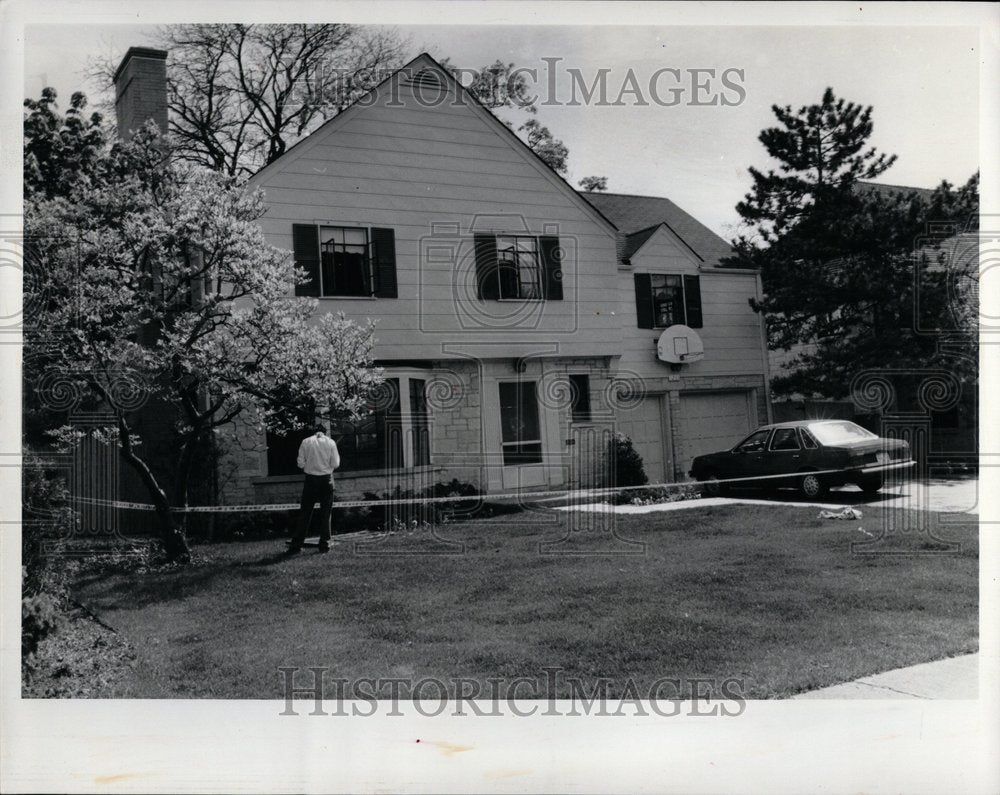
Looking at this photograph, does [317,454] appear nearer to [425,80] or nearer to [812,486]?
[425,80]

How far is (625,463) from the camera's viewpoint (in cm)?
509

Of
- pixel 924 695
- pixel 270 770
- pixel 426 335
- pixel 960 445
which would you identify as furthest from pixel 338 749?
pixel 960 445

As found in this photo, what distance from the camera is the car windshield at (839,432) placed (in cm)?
507

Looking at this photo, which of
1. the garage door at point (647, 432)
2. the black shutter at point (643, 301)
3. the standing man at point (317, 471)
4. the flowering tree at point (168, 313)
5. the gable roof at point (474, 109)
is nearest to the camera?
the flowering tree at point (168, 313)

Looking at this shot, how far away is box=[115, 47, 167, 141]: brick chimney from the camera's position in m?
4.92

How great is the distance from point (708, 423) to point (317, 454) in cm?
244

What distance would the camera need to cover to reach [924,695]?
451 cm

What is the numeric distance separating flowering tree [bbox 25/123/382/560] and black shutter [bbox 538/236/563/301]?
4.64ft

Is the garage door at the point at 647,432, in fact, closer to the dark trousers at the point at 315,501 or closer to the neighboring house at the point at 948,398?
the neighboring house at the point at 948,398

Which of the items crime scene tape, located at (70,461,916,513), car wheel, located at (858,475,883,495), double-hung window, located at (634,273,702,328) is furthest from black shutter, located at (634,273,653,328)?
car wheel, located at (858,475,883,495)

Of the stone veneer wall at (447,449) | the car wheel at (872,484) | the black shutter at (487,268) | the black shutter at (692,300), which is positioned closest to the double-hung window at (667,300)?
the black shutter at (692,300)

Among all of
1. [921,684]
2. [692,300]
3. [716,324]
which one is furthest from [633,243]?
[921,684]

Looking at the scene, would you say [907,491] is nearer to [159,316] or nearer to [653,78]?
[653,78]

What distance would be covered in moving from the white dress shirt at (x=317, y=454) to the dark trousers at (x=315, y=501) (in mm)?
44
